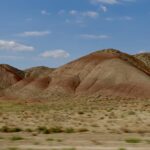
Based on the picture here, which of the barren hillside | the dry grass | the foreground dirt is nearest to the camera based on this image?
the foreground dirt

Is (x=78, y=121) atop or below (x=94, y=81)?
below

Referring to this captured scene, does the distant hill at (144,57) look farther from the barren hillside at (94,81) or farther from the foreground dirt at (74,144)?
the foreground dirt at (74,144)

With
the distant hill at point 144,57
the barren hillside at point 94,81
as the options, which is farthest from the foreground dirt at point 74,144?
the distant hill at point 144,57

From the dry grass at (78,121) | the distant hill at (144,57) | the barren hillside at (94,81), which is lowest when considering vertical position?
the dry grass at (78,121)

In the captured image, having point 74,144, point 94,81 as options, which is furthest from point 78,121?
point 94,81

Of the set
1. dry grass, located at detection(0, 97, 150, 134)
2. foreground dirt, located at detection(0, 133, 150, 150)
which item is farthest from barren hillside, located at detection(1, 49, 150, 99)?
foreground dirt, located at detection(0, 133, 150, 150)

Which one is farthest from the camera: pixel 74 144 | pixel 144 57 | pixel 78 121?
pixel 144 57

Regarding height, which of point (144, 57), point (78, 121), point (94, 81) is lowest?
point (78, 121)

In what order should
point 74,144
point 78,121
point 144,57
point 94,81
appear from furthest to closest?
point 144,57 → point 94,81 → point 78,121 → point 74,144

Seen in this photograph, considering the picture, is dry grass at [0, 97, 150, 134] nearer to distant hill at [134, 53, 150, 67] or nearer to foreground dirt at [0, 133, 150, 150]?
foreground dirt at [0, 133, 150, 150]

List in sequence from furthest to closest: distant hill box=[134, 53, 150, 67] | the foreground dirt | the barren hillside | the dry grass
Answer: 1. distant hill box=[134, 53, 150, 67]
2. the barren hillside
3. the dry grass
4. the foreground dirt

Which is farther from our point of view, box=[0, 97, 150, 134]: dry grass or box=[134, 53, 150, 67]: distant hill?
box=[134, 53, 150, 67]: distant hill

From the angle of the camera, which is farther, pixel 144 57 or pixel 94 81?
pixel 144 57

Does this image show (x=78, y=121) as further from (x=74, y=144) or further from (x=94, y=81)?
(x=94, y=81)
